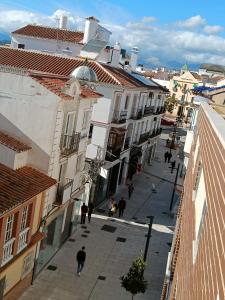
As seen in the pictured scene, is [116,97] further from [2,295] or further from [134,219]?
[2,295]

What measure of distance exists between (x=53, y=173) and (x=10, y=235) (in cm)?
497

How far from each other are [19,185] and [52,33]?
3302cm

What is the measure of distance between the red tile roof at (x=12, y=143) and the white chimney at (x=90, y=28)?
24.8 meters

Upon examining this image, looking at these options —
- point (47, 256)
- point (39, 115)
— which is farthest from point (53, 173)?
point (47, 256)

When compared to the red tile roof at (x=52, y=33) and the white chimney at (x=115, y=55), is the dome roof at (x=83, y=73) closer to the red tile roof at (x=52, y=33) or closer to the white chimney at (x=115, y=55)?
the white chimney at (x=115, y=55)

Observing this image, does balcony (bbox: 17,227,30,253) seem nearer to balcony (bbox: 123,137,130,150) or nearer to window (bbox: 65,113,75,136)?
window (bbox: 65,113,75,136)

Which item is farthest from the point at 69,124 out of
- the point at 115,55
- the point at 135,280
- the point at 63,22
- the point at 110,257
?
the point at 63,22

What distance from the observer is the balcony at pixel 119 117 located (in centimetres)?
3124

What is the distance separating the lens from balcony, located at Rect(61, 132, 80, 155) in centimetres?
2009

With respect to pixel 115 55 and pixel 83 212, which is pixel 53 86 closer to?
pixel 83 212

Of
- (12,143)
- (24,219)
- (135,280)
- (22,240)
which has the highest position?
(12,143)

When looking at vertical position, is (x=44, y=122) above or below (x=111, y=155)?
above

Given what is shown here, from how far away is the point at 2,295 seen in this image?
15656 mm

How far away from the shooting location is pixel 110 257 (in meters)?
23.2
